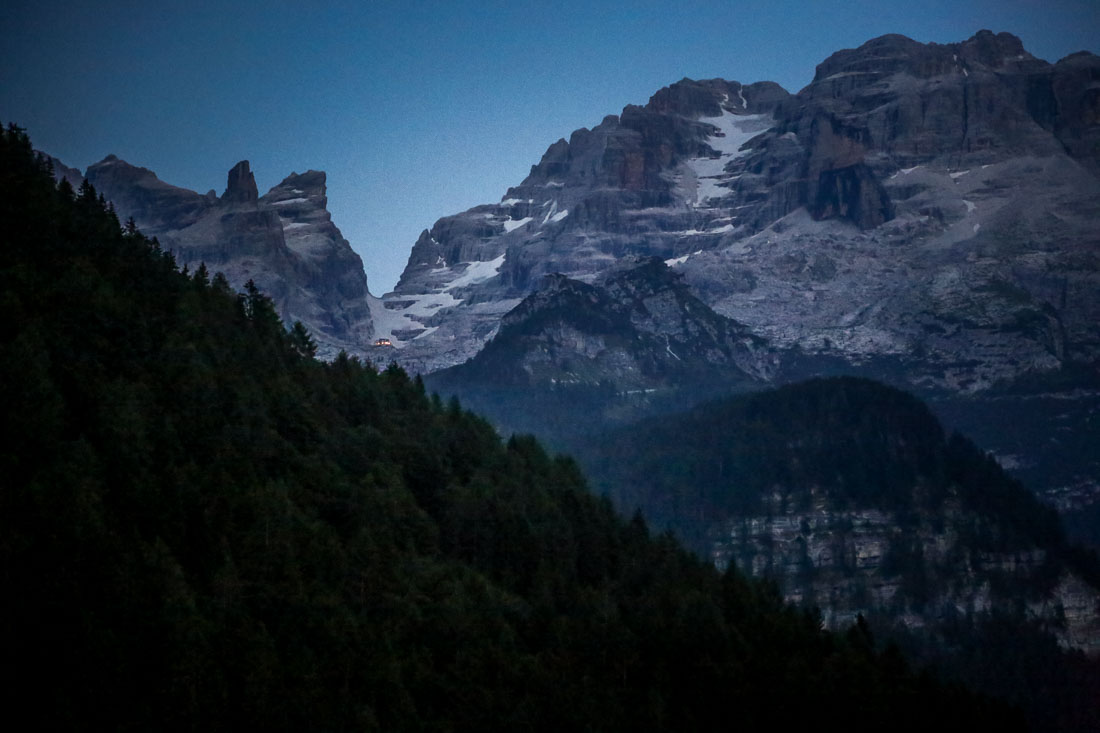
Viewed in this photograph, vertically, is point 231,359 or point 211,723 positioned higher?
point 231,359

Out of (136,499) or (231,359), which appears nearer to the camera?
(136,499)

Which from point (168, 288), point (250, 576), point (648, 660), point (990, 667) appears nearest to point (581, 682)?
point (648, 660)

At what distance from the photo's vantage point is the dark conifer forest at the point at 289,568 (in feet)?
241

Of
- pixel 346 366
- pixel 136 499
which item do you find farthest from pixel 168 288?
pixel 136 499

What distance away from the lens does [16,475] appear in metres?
79.4

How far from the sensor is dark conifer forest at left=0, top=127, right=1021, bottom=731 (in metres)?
73.5

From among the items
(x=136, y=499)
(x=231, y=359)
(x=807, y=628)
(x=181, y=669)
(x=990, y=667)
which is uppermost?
(x=231, y=359)

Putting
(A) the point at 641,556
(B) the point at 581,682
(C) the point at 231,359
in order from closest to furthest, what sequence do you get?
(B) the point at 581,682, (C) the point at 231,359, (A) the point at 641,556

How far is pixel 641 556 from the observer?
413 feet

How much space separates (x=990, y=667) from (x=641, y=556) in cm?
9673

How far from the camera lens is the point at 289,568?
289ft

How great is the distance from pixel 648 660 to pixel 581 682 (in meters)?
9.01

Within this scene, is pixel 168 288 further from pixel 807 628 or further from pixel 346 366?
pixel 807 628

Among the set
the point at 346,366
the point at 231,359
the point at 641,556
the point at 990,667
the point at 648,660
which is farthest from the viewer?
the point at 990,667
